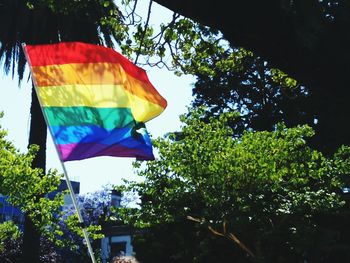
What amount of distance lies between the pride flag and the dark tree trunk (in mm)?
10324

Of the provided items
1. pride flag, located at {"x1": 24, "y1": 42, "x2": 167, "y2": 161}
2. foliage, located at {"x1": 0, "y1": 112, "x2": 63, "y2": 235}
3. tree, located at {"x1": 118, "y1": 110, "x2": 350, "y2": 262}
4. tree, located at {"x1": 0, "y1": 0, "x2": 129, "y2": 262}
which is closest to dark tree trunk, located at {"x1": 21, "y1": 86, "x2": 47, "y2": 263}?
tree, located at {"x1": 0, "y1": 0, "x2": 129, "y2": 262}

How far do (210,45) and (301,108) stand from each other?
54.6 ft

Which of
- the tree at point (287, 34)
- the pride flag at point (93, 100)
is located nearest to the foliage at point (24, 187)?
the pride flag at point (93, 100)

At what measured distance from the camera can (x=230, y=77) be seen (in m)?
26.3

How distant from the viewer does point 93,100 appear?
6.61 m

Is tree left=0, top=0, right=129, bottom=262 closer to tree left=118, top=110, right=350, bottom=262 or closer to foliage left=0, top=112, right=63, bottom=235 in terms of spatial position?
foliage left=0, top=112, right=63, bottom=235

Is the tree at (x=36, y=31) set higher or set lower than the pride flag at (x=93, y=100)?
higher

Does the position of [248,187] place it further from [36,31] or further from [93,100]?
Result: [36,31]

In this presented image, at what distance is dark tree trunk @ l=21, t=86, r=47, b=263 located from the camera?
53.8 ft

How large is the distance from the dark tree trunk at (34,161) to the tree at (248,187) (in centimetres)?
473

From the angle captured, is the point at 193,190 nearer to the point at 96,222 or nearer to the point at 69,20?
the point at 69,20

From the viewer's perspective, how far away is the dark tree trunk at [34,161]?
1641cm

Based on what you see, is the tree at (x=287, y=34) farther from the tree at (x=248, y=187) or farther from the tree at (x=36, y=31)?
the tree at (x=36, y=31)

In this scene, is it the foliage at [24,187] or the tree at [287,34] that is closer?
the tree at [287,34]
